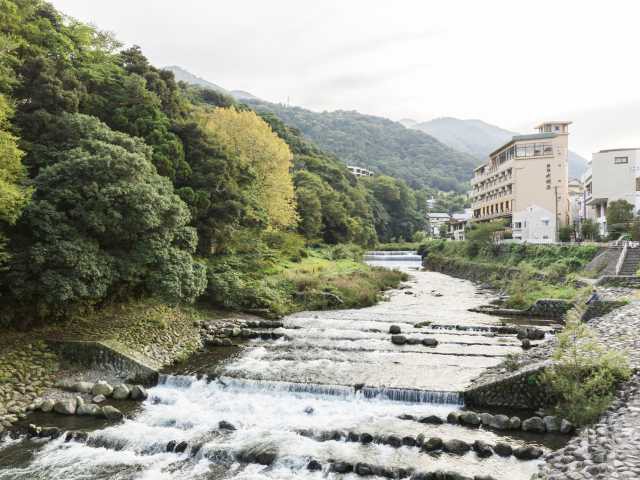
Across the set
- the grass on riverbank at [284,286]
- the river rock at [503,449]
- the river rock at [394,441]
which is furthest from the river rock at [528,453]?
the grass on riverbank at [284,286]

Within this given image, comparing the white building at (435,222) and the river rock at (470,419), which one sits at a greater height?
the white building at (435,222)

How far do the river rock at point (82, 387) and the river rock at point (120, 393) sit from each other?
0.85 metres

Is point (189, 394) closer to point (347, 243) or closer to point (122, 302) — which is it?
point (122, 302)

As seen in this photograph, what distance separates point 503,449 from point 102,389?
40.6 ft

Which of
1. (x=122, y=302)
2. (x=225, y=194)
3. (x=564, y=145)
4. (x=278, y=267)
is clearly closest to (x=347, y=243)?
(x=278, y=267)

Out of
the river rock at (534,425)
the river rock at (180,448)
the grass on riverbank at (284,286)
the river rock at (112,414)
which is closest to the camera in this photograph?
the river rock at (180,448)

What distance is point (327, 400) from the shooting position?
14.7m

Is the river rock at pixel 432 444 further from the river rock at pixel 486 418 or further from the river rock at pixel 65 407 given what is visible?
the river rock at pixel 65 407

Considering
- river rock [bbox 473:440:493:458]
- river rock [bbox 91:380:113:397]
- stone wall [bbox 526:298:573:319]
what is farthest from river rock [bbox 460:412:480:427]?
stone wall [bbox 526:298:573:319]

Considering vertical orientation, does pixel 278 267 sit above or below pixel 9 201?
below

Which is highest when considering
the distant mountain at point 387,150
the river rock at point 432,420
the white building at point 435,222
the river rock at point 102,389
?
the distant mountain at point 387,150

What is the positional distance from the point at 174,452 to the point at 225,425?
161cm

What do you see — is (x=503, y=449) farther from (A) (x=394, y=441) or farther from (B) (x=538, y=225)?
(B) (x=538, y=225)

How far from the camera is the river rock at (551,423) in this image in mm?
12094
